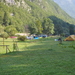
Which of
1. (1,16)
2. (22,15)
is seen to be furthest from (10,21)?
(22,15)

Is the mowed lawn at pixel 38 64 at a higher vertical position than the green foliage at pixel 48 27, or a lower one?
lower

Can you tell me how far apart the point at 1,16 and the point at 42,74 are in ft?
459

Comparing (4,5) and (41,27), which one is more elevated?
(4,5)

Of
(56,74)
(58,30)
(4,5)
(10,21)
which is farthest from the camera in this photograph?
(4,5)

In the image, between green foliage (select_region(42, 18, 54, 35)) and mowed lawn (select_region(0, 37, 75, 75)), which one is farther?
green foliage (select_region(42, 18, 54, 35))

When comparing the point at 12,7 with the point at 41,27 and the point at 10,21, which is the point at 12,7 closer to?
the point at 10,21

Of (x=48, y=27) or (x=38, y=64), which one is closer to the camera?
(x=38, y=64)

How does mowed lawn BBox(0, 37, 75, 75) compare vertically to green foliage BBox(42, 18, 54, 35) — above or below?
below

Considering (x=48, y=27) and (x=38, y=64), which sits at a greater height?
(x=48, y=27)

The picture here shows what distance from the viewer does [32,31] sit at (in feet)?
309

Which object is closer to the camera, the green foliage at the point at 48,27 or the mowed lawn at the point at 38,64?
the mowed lawn at the point at 38,64

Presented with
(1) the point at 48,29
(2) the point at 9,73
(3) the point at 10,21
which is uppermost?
(3) the point at 10,21

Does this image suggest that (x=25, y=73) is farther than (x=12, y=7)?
No

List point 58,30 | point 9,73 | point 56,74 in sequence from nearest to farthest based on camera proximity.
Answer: point 56,74, point 9,73, point 58,30
